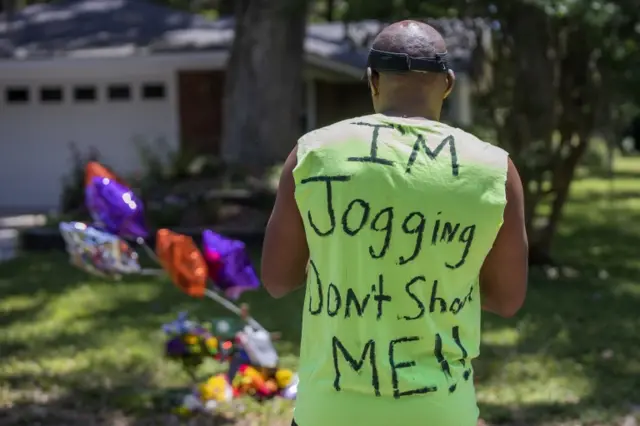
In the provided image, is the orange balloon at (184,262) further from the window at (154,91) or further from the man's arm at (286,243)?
the window at (154,91)

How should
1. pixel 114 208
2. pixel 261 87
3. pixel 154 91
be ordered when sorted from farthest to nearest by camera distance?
pixel 154 91 → pixel 261 87 → pixel 114 208

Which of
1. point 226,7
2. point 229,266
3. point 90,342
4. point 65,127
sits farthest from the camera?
point 226,7

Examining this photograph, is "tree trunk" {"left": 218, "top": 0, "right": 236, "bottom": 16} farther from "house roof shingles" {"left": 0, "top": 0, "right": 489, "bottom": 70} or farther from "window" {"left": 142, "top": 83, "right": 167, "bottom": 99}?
"window" {"left": 142, "top": 83, "right": 167, "bottom": 99}

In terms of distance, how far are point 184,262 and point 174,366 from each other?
1599mm

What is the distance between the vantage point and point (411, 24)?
7.66 feet

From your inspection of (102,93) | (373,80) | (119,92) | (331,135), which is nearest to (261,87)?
(119,92)

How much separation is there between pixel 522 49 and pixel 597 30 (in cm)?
105

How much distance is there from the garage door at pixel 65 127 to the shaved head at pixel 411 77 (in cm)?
1347

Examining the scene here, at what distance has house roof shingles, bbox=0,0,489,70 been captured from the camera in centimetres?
1538

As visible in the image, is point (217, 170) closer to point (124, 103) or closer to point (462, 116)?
point (124, 103)

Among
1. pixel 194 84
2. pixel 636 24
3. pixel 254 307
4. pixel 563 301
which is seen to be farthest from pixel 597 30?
pixel 194 84

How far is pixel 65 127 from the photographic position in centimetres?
1612

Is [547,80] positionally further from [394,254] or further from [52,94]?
[52,94]

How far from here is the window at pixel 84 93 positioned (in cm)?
1598
